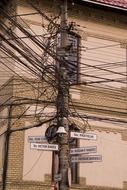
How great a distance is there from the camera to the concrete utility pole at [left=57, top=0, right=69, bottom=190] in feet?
45.2

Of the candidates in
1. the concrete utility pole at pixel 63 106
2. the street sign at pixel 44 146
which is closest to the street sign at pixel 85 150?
the concrete utility pole at pixel 63 106

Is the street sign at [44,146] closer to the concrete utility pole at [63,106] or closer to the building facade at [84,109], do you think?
the concrete utility pole at [63,106]

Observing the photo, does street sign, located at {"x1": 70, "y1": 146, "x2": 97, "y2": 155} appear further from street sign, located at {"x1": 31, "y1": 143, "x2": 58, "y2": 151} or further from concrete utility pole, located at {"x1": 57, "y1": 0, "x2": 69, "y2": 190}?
street sign, located at {"x1": 31, "y1": 143, "x2": 58, "y2": 151}

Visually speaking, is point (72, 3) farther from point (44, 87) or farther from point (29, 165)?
point (29, 165)

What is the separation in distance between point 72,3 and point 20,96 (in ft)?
14.0

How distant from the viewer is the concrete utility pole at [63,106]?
13.8 meters

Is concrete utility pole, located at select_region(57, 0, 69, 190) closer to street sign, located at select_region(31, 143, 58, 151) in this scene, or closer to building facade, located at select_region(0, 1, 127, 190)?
street sign, located at select_region(31, 143, 58, 151)

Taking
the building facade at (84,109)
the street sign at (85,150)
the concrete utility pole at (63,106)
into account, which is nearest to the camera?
the concrete utility pole at (63,106)

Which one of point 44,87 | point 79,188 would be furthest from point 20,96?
point 79,188

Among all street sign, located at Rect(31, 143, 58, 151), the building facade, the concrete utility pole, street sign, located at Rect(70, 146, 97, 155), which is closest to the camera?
the concrete utility pole

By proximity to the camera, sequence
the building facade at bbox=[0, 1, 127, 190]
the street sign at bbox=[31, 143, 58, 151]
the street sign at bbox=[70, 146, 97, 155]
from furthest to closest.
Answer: the building facade at bbox=[0, 1, 127, 190], the street sign at bbox=[70, 146, 97, 155], the street sign at bbox=[31, 143, 58, 151]

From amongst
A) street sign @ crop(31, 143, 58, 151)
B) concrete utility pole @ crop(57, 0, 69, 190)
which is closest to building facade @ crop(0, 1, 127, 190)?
concrete utility pole @ crop(57, 0, 69, 190)

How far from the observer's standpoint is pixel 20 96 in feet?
63.0

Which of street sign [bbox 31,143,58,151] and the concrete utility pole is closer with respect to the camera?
the concrete utility pole
